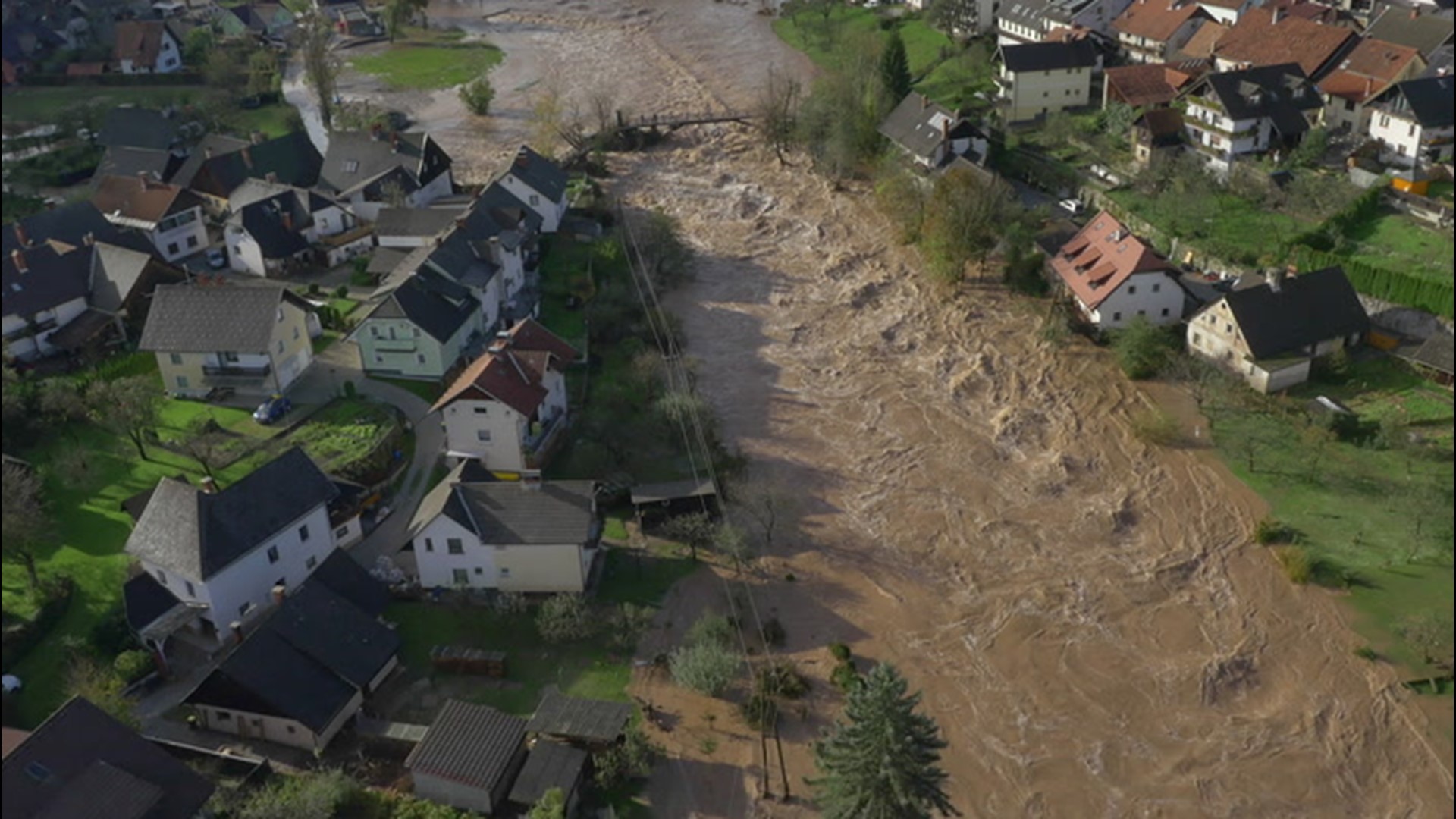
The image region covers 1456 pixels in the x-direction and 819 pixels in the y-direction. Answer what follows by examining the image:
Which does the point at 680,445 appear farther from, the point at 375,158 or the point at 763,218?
the point at 375,158

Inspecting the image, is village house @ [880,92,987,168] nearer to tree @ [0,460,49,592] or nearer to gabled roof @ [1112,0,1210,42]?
gabled roof @ [1112,0,1210,42]

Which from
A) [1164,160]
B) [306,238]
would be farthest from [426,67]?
[1164,160]

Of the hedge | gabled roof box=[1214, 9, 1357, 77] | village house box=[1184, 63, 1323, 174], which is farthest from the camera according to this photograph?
gabled roof box=[1214, 9, 1357, 77]

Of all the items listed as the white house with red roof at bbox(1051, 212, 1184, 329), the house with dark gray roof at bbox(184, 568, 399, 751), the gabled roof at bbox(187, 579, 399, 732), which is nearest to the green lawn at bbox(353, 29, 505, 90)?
the white house with red roof at bbox(1051, 212, 1184, 329)

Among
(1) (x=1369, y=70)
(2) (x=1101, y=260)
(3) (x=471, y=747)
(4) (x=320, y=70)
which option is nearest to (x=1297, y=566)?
(2) (x=1101, y=260)

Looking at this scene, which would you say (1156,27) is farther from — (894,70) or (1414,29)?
(894,70)

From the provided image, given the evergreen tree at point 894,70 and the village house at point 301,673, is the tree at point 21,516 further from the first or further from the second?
the evergreen tree at point 894,70
